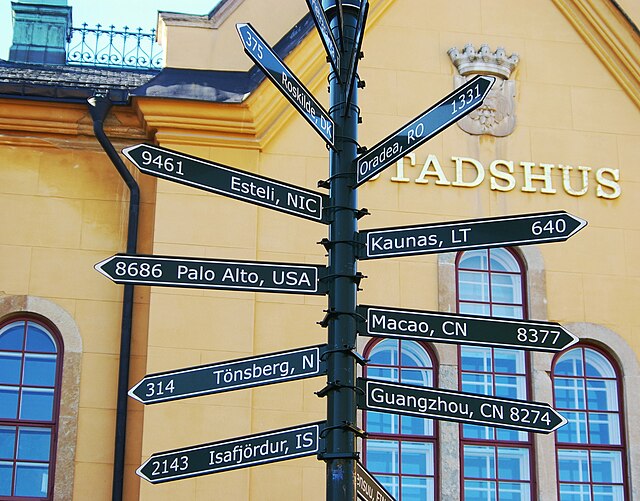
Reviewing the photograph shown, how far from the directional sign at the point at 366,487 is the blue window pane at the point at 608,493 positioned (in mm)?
5915

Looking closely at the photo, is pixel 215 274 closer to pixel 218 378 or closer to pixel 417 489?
pixel 218 378

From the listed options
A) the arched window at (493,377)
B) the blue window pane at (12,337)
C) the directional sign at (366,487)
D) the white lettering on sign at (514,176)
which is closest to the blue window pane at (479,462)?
the arched window at (493,377)

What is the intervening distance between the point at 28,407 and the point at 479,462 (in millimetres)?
4410

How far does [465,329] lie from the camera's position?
7.74m

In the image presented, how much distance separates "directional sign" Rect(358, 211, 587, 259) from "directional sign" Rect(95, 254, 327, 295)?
14.3 inches

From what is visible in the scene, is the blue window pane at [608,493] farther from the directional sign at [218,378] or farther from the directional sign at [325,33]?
the directional sign at [325,33]

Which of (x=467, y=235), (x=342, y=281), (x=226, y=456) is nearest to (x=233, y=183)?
(x=342, y=281)

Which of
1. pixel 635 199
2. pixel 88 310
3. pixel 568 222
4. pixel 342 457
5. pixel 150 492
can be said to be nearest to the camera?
pixel 342 457

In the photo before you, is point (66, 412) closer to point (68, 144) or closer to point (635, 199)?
point (68, 144)

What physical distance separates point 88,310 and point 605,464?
5.33 m

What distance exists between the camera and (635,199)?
1387cm

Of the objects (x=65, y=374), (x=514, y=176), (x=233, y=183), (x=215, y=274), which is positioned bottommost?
(x=65, y=374)

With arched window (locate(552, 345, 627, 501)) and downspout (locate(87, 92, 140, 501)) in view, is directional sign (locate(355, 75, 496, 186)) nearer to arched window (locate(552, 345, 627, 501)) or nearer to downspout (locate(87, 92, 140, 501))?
downspout (locate(87, 92, 140, 501))

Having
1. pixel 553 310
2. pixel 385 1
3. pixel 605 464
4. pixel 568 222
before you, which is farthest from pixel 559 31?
pixel 568 222
